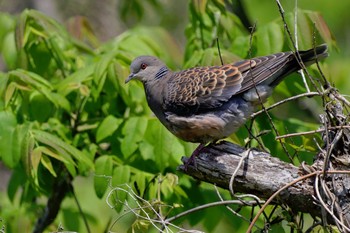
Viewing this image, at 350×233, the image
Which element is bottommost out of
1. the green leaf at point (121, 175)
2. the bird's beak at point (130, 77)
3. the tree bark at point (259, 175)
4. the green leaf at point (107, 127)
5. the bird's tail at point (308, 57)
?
the green leaf at point (121, 175)

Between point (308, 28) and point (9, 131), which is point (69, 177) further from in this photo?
point (308, 28)

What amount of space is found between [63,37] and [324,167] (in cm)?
295

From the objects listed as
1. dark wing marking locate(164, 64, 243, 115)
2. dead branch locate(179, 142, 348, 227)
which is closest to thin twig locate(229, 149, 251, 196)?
dead branch locate(179, 142, 348, 227)

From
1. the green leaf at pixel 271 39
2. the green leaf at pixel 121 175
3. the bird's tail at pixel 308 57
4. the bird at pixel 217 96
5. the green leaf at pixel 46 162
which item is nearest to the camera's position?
the bird's tail at pixel 308 57

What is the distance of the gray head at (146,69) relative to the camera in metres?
5.68

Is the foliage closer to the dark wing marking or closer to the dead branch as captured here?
the dark wing marking

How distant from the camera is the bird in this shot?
4898mm

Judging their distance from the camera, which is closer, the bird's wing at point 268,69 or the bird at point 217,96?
the bird's wing at point 268,69

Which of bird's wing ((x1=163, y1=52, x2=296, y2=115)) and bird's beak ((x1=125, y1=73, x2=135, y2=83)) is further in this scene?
bird's beak ((x1=125, y1=73, x2=135, y2=83))

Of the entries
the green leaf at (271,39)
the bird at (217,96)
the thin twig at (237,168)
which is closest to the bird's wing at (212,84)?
the bird at (217,96)

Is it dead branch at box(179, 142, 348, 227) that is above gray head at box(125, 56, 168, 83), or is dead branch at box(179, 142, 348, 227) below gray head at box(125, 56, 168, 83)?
below

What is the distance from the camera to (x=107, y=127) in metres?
5.58

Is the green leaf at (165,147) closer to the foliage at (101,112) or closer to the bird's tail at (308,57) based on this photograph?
the foliage at (101,112)

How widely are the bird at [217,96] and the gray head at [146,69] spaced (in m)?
0.36
